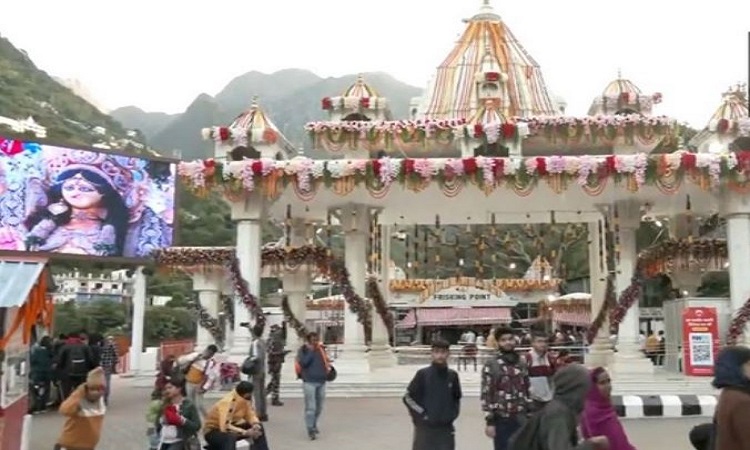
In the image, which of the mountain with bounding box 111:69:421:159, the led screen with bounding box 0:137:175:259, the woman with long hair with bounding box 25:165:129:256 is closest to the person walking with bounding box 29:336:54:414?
the led screen with bounding box 0:137:175:259

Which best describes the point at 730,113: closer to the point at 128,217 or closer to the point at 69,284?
the point at 128,217

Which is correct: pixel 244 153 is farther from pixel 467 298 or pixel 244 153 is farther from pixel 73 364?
pixel 467 298

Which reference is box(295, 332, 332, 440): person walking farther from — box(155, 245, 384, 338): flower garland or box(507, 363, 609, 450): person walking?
box(507, 363, 609, 450): person walking

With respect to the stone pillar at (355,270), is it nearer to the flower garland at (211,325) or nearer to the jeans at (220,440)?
the flower garland at (211,325)

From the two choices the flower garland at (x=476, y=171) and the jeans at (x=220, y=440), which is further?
the flower garland at (x=476, y=171)

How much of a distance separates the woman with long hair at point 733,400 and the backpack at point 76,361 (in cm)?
1183

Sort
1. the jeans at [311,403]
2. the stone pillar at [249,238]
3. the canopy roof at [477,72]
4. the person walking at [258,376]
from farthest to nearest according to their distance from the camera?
the canopy roof at [477,72]
the stone pillar at [249,238]
the person walking at [258,376]
the jeans at [311,403]

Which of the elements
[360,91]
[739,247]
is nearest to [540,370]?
[739,247]

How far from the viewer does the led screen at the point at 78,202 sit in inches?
906

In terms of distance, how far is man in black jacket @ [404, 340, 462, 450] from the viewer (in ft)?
20.2

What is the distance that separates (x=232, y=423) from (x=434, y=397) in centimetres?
170

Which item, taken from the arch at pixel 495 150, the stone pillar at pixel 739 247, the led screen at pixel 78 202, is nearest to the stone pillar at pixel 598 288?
the stone pillar at pixel 739 247

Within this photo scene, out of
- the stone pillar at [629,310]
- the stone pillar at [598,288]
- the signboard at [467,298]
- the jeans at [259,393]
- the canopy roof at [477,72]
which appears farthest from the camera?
the signboard at [467,298]

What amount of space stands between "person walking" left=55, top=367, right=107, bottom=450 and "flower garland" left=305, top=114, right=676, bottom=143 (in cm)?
1196
